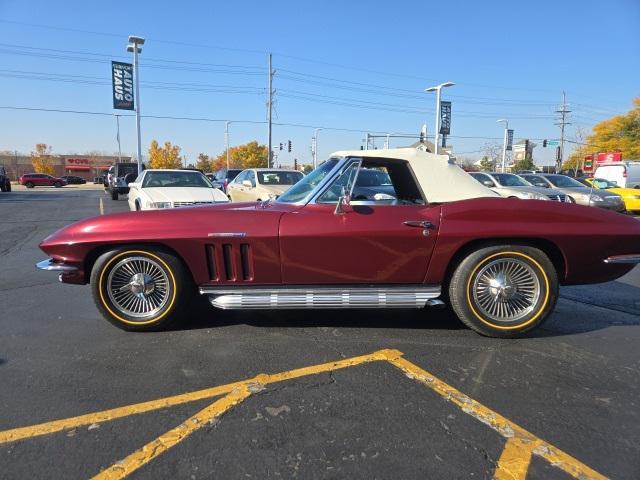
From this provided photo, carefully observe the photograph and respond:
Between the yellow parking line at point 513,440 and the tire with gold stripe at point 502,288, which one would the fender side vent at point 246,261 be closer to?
the yellow parking line at point 513,440

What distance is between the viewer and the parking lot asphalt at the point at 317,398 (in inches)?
86.2

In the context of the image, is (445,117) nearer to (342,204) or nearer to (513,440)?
(342,204)

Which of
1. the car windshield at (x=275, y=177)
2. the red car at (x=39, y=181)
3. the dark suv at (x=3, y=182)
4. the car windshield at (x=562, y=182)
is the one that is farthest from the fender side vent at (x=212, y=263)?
the red car at (x=39, y=181)

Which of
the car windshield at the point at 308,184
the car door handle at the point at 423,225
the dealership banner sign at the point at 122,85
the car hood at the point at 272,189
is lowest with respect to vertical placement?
the car door handle at the point at 423,225

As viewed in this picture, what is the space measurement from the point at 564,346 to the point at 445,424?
1.76m

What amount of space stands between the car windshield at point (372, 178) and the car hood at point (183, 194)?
4795 millimetres

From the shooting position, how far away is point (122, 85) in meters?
24.1

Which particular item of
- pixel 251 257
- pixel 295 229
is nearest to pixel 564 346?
pixel 295 229

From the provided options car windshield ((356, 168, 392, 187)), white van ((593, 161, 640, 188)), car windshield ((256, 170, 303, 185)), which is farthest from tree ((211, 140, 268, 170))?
car windshield ((356, 168, 392, 187))

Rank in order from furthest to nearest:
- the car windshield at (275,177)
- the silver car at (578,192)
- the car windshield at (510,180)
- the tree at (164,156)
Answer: the tree at (164,156), the car windshield at (510,180), the silver car at (578,192), the car windshield at (275,177)

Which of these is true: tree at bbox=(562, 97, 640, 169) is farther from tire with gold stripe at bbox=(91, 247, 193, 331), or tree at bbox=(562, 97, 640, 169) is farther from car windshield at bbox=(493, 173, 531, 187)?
tire with gold stripe at bbox=(91, 247, 193, 331)

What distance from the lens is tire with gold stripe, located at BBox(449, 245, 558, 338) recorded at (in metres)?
3.75

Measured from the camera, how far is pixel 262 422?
2.51 m

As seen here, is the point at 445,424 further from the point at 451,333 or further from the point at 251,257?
the point at 251,257
